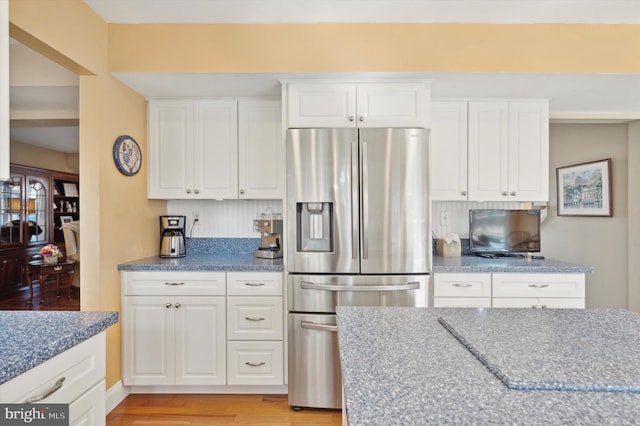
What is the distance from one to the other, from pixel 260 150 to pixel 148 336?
1.59m

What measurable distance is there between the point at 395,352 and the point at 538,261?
2.24m

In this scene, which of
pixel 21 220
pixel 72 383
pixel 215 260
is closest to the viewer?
pixel 72 383

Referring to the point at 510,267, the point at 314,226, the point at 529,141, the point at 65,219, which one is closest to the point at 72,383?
the point at 314,226

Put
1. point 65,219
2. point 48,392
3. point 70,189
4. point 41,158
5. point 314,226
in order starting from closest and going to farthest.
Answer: point 48,392 → point 314,226 → point 41,158 → point 65,219 → point 70,189

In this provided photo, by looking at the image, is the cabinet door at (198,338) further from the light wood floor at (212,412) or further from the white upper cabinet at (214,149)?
the white upper cabinet at (214,149)

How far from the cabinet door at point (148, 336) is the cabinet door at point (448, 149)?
86.4 inches

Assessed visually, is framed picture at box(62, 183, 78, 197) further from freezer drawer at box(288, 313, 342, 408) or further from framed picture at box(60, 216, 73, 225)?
freezer drawer at box(288, 313, 342, 408)

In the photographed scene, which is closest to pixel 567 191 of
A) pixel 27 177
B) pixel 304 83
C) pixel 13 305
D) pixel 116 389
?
pixel 304 83

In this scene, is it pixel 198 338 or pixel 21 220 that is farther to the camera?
pixel 21 220

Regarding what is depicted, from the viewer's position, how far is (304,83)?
Result: 92.8 inches

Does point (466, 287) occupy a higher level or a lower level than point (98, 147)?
lower

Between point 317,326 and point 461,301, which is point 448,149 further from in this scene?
point 317,326

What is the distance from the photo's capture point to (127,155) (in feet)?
8.15

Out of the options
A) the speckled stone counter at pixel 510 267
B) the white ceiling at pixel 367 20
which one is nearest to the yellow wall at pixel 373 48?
the white ceiling at pixel 367 20
